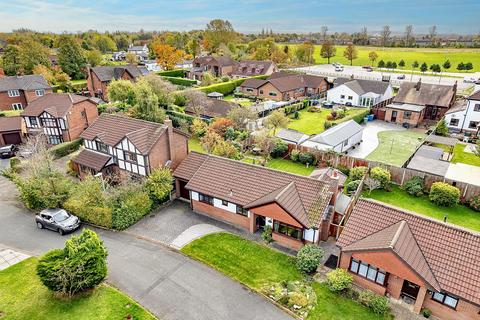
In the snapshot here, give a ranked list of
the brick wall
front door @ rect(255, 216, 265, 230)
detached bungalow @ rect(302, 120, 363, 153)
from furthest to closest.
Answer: detached bungalow @ rect(302, 120, 363, 153), the brick wall, front door @ rect(255, 216, 265, 230)

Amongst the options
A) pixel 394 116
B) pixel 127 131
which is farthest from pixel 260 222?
pixel 394 116

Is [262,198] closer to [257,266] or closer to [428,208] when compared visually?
[257,266]

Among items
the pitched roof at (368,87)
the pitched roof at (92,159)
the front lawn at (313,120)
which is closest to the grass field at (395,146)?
the front lawn at (313,120)

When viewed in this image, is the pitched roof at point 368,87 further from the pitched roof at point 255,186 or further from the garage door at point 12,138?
the garage door at point 12,138

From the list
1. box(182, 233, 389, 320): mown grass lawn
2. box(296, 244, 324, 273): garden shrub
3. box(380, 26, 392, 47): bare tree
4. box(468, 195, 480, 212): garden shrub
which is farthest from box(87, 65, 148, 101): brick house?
box(380, 26, 392, 47): bare tree

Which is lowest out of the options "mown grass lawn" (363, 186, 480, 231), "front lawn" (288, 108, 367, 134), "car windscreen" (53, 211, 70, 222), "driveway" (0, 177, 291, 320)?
"driveway" (0, 177, 291, 320)

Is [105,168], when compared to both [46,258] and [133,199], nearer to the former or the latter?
[133,199]

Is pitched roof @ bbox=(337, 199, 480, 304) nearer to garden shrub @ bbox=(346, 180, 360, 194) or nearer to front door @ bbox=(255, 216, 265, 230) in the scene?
front door @ bbox=(255, 216, 265, 230)
